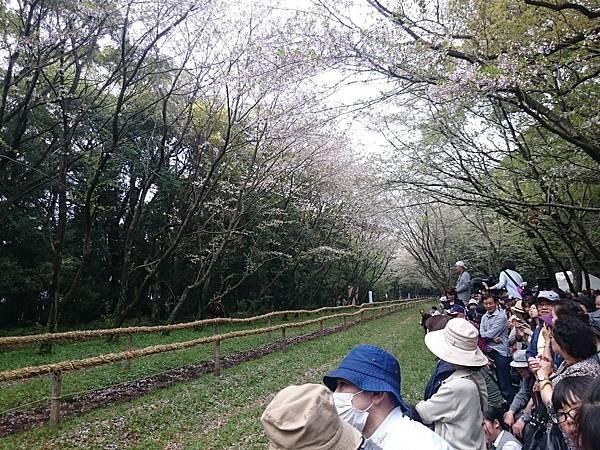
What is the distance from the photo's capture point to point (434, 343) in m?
3.04

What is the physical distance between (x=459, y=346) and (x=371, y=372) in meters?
0.96

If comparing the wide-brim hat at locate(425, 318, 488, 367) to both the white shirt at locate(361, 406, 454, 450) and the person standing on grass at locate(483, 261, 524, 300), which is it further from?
the person standing on grass at locate(483, 261, 524, 300)

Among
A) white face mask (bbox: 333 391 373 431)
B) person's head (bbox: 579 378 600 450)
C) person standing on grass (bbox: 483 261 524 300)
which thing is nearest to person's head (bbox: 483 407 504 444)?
white face mask (bbox: 333 391 373 431)

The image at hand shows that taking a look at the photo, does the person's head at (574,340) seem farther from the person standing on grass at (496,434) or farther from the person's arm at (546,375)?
the person standing on grass at (496,434)

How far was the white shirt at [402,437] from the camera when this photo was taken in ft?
5.93

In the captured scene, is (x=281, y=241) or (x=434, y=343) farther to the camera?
(x=281, y=241)

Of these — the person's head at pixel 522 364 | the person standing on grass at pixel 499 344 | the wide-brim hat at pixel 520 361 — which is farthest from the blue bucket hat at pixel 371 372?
the person standing on grass at pixel 499 344

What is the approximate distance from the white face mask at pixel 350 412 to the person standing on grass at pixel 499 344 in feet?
14.6

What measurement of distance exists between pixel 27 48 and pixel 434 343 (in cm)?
963

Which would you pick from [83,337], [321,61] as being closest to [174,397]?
[83,337]

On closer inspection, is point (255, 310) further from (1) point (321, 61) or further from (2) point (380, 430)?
(2) point (380, 430)

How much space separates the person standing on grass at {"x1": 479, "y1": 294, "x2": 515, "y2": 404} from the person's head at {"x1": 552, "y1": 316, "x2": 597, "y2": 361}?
3.35 metres

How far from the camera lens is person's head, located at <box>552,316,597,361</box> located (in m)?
2.76

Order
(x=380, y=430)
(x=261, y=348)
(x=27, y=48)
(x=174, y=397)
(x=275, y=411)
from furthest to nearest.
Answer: (x=261, y=348) → (x=27, y=48) → (x=174, y=397) → (x=380, y=430) → (x=275, y=411)
